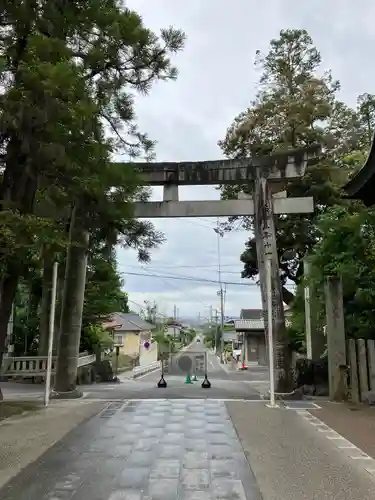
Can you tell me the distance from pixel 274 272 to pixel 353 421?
4.46 metres

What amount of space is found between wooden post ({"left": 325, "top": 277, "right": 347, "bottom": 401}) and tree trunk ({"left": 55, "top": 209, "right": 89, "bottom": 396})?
5.41 m

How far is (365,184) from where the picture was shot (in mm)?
8719

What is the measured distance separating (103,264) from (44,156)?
35.0ft

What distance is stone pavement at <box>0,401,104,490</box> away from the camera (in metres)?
5.27

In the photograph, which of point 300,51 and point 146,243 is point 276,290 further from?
point 300,51

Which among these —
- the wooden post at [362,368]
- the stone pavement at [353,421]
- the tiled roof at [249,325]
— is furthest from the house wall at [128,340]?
the stone pavement at [353,421]

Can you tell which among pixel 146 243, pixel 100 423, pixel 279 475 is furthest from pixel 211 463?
pixel 146 243

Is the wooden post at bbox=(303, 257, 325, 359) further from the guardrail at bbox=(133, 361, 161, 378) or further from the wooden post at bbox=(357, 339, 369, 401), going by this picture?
the guardrail at bbox=(133, 361, 161, 378)

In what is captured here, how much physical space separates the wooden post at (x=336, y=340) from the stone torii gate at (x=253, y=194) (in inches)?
43.5

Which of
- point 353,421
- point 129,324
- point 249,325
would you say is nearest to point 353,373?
point 353,421

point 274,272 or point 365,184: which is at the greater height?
point 365,184

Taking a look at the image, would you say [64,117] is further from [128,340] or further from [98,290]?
[128,340]

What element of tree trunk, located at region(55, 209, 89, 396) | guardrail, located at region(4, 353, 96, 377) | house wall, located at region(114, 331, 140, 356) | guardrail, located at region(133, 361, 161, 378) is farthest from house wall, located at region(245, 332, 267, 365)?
tree trunk, located at region(55, 209, 89, 396)

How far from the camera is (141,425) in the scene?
291 inches
